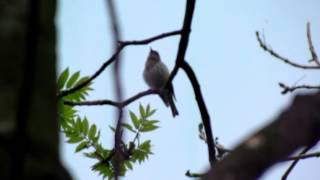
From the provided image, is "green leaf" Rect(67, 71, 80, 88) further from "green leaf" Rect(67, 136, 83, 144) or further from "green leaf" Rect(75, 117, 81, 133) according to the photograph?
"green leaf" Rect(67, 136, 83, 144)

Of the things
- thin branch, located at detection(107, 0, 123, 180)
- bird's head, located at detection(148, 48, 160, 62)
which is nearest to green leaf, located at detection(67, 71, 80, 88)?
thin branch, located at detection(107, 0, 123, 180)

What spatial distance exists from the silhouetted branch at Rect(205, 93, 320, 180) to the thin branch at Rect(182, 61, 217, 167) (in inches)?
85.7

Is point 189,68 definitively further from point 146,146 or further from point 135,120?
point 135,120

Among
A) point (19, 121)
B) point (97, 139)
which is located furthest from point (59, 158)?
point (97, 139)

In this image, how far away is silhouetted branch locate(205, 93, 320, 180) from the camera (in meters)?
0.92

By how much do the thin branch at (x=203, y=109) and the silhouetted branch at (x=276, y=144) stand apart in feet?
7.14

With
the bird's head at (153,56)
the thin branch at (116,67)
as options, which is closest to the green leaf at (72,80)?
the thin branch at (116,67)

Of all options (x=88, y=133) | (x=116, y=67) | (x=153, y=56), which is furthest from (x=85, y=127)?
(x=153, y=56)

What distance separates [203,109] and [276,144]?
2483 millimetres

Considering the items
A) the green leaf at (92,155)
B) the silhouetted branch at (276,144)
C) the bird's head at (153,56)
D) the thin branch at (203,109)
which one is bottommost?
the green leaf at (92,155)

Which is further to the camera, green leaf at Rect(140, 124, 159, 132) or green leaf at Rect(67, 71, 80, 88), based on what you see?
green leaf at Rect(140, 124, 159, 132)

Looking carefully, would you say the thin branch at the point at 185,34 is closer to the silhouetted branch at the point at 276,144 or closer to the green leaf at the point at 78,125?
the green leaf at the point at 78,125

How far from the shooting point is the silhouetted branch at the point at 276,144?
3.03 feet

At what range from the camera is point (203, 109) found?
3430 mm
